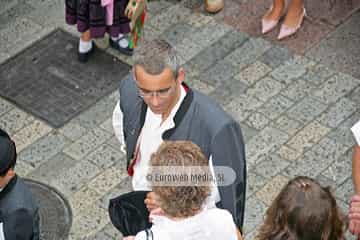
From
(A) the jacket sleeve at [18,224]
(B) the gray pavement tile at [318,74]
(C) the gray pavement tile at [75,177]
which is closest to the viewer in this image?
(A) the jacket sleeve at [18,224]

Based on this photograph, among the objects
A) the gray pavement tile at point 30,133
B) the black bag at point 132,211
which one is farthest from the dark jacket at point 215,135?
the gray pavement tile at point 30,133

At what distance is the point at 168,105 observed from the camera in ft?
17.6

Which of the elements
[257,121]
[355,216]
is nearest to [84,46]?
[257,121]

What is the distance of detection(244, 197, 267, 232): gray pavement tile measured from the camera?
7.23m

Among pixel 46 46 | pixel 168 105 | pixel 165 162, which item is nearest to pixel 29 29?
pixel 46 46

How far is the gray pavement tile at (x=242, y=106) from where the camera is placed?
8180 mm

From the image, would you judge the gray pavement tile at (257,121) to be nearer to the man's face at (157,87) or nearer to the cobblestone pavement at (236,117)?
the cobblestone pavement at (236,117)

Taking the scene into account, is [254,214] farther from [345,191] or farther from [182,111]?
[182,111]

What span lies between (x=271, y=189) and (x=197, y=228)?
3.00 m

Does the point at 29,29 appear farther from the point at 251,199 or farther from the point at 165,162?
the point at 165,162

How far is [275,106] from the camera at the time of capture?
824 centimetres

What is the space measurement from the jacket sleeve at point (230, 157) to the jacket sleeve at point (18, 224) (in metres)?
1.10

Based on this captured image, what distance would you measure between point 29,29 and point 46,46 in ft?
1.06

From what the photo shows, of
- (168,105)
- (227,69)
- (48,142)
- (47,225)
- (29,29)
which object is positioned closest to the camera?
(168,105)
